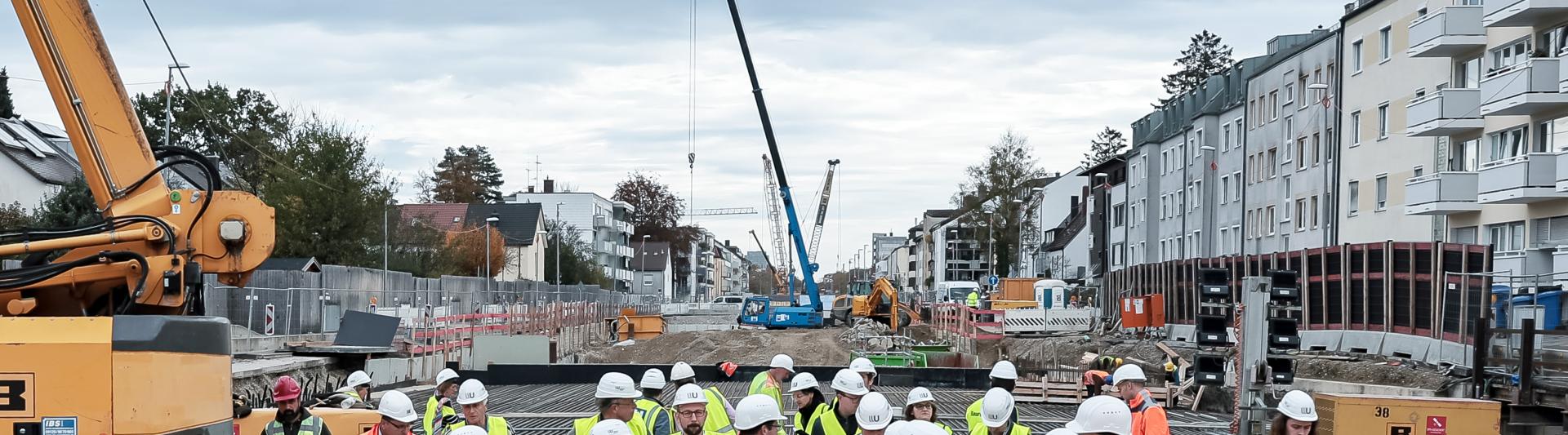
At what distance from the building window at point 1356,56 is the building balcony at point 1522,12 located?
10389mm

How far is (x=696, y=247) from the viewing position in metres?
193

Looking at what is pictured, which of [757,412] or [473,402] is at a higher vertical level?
[757,412]

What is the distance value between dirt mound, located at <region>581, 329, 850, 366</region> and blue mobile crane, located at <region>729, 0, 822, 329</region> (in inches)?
123

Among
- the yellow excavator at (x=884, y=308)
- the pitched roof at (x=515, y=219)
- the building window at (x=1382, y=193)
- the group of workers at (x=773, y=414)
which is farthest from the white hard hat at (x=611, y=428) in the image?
the pitched roof at (x=515, y=219)

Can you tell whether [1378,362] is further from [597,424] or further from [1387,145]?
[597,424]

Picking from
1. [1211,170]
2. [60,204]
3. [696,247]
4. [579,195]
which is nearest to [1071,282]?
[1211,170]

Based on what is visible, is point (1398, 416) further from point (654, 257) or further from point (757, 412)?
point (654, 257)

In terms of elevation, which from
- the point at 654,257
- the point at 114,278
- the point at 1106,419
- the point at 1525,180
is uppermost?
the point at 1525,180

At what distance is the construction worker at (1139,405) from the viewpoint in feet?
30.3

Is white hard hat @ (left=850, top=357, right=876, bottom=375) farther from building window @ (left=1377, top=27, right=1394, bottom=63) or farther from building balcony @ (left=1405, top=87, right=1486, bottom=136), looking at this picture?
building window @ (left=1377, top=27, right=1394, bottom=63)

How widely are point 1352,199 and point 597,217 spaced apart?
9177 cm

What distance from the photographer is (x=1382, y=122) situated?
43.9 meters

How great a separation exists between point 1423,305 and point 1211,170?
35465mm

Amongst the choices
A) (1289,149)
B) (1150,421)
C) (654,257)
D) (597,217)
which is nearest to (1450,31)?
(1289,149)
